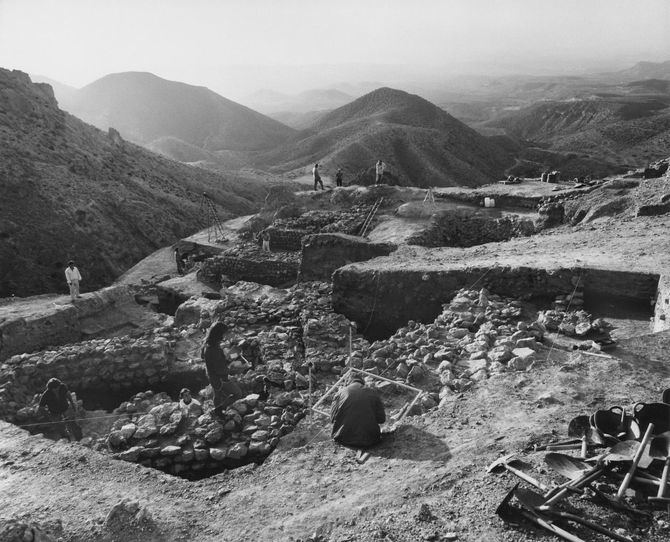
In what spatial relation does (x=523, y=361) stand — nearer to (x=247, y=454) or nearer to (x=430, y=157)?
(x=247, y=454)

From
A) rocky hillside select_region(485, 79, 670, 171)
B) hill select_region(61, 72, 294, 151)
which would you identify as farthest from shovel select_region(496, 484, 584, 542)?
hill select_region(61, 72, 294, 151)

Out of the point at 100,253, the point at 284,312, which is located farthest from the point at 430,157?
the point at 284,312

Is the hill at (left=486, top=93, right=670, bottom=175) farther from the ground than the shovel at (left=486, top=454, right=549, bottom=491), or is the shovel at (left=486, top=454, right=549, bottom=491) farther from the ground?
the hill at (left=486, top=93, right=670, bottom=175)

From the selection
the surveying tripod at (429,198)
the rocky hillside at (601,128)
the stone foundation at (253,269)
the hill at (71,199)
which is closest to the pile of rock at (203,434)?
the stone foundation at (253,269)

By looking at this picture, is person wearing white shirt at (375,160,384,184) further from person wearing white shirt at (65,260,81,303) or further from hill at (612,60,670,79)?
hill at (612,60,670,79)

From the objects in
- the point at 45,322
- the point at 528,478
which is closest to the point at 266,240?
the point at 45,322

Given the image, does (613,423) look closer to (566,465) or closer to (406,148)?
(566,465)
